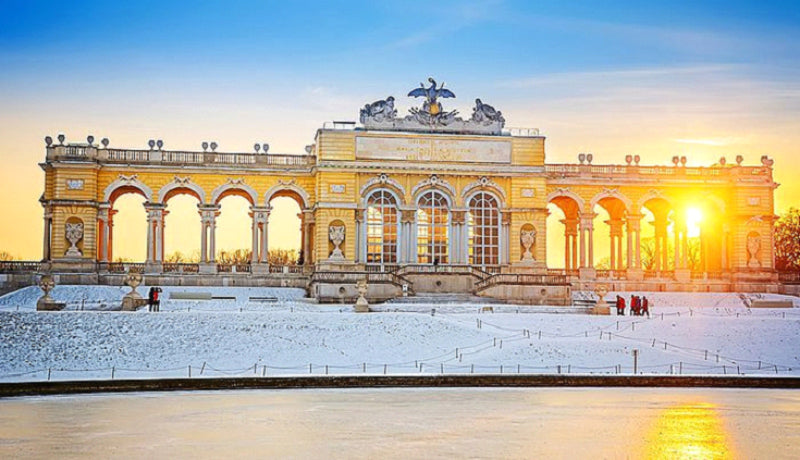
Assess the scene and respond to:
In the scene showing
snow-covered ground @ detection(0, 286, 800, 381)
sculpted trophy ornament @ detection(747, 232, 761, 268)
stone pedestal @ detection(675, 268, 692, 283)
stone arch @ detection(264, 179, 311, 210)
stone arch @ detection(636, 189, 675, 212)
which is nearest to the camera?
snow-covered ground @ detection(0, 286, 800, 381)

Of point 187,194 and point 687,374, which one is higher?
point 187,194

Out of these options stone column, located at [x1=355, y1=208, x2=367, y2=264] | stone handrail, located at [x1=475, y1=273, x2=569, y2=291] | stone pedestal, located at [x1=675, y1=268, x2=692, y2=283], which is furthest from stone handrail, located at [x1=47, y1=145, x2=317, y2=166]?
stone pedestal, located at [x1=675, y1=268, x2=692, y2=283]

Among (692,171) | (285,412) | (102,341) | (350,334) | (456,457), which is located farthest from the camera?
(692,171)

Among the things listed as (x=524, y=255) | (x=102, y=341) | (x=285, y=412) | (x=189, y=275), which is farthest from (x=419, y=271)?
(x=285, y=412)

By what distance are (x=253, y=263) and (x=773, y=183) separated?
1313 inches

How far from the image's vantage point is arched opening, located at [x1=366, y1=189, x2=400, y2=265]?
206 feet

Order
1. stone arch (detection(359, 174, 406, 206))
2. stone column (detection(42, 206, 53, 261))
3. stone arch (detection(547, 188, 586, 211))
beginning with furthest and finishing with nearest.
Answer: stone arch (detection(547, 188, 586, 211))
stone arch (detection(359, 174, 406, 206))
stone column (detection(42, 206, 53, 261))

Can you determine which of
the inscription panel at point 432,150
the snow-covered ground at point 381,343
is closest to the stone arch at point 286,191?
the inscription panel at point 432,150

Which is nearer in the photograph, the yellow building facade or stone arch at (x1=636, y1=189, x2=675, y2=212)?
the yellow building facade

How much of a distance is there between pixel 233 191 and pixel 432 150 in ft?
41.5

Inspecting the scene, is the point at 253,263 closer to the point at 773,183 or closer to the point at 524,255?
the point at 524,255

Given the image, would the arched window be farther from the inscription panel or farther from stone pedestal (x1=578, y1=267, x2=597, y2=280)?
stone pedestal (x1=578, y1=267, x2=597, y2=280)

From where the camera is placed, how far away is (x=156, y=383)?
32.0 meters

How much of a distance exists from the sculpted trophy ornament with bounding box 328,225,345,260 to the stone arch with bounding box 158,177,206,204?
8288mm
